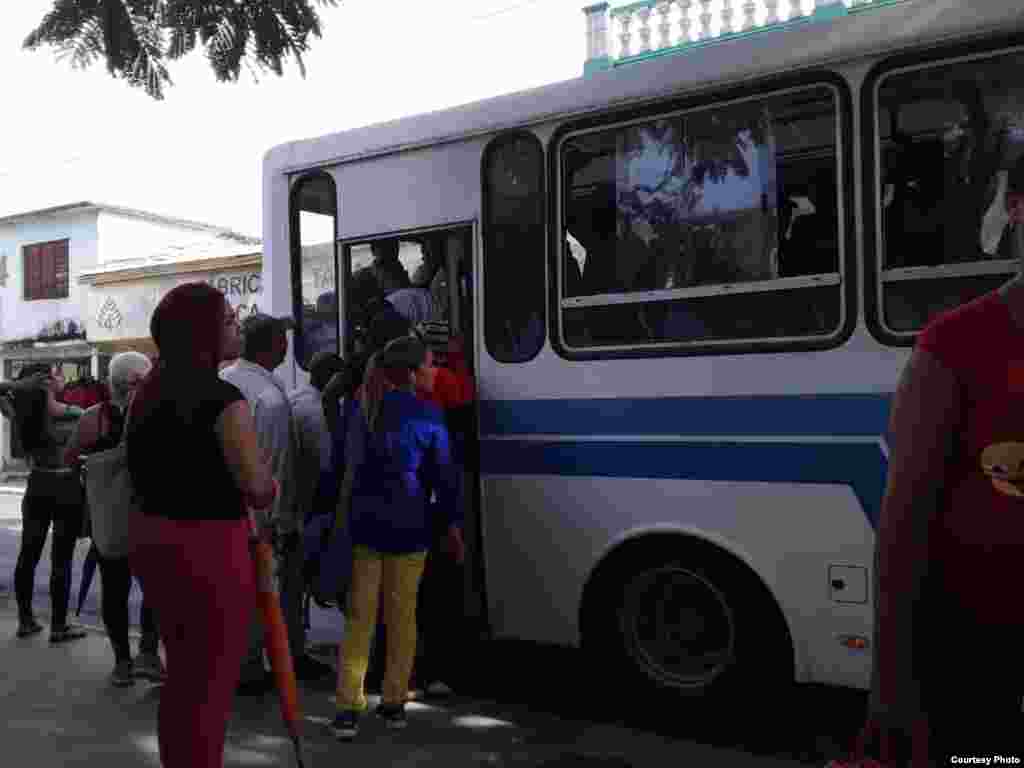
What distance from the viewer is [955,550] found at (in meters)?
1.66

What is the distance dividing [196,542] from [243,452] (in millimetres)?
310

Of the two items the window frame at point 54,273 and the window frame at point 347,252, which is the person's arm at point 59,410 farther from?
the window frame at point 54,273

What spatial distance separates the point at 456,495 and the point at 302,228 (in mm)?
2334

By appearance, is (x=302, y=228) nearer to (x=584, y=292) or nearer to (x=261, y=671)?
(x=584, y=292)

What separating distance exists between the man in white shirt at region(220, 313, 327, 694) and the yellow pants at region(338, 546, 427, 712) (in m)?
0.60

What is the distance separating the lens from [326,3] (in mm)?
5051

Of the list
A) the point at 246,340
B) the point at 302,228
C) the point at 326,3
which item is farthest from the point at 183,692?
the point at 302,228

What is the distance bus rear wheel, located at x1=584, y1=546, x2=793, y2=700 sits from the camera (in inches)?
188

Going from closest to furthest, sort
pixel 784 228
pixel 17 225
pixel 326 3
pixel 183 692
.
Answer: pixel 183 692 → pixel 784 228 → pixel 326 3 → pixel 17 225

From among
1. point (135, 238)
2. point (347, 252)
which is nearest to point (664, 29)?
point (347, 252)

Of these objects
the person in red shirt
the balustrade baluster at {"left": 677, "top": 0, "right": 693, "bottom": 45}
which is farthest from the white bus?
the balustrade baluster at {"left": 677, "top": 0, "right": 693, "bottom": 45}

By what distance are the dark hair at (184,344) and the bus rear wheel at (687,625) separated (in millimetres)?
2415

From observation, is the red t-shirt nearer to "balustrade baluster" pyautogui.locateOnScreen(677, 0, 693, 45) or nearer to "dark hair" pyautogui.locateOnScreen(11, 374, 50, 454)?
"dark hair" pyautogui.locateOnScreen(11, 374, 50, 454)

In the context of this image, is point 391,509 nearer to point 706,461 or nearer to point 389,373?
point 389,373
